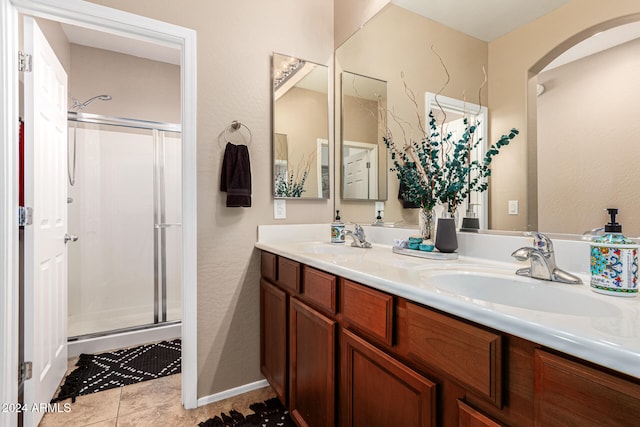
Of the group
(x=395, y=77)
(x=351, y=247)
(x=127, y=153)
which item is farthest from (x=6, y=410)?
(x=395, y=77)

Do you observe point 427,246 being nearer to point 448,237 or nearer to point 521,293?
point 448,237

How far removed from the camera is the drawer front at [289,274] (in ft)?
4.74

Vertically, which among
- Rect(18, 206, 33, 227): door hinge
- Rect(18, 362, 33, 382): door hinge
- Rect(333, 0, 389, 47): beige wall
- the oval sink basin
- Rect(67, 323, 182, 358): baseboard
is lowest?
Rect(67, 323, 182, 358): baseboard

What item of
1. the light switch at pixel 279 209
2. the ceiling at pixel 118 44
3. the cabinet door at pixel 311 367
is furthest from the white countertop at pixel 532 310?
the ceiling at pixel 118 44

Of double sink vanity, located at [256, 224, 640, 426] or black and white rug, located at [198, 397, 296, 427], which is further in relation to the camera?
black and white rug, located at [198, 397, 296, 427]

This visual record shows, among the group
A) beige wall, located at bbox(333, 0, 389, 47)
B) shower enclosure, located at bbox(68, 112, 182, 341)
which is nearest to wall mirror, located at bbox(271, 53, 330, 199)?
beige wall, located at bbox(333, 0, 389, 47)

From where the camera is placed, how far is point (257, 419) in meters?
1.64

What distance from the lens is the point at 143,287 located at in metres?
2.85

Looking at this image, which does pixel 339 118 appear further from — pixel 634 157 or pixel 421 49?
pixel 634 157

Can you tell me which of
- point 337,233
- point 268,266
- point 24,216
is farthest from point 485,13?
point 24,216

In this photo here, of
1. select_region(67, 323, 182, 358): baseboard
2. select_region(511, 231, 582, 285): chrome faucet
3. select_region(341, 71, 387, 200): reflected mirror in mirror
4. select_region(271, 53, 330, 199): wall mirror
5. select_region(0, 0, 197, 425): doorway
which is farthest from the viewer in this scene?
select_region(67, 323, 182, 358): baseboard

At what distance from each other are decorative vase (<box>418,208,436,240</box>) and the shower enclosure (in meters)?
2.36

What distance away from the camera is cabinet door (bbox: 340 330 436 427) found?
2.58 feet

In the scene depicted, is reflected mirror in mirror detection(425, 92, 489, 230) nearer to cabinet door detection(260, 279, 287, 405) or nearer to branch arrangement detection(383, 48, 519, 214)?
branch arrangement detection(383, 48, 519, 214)
